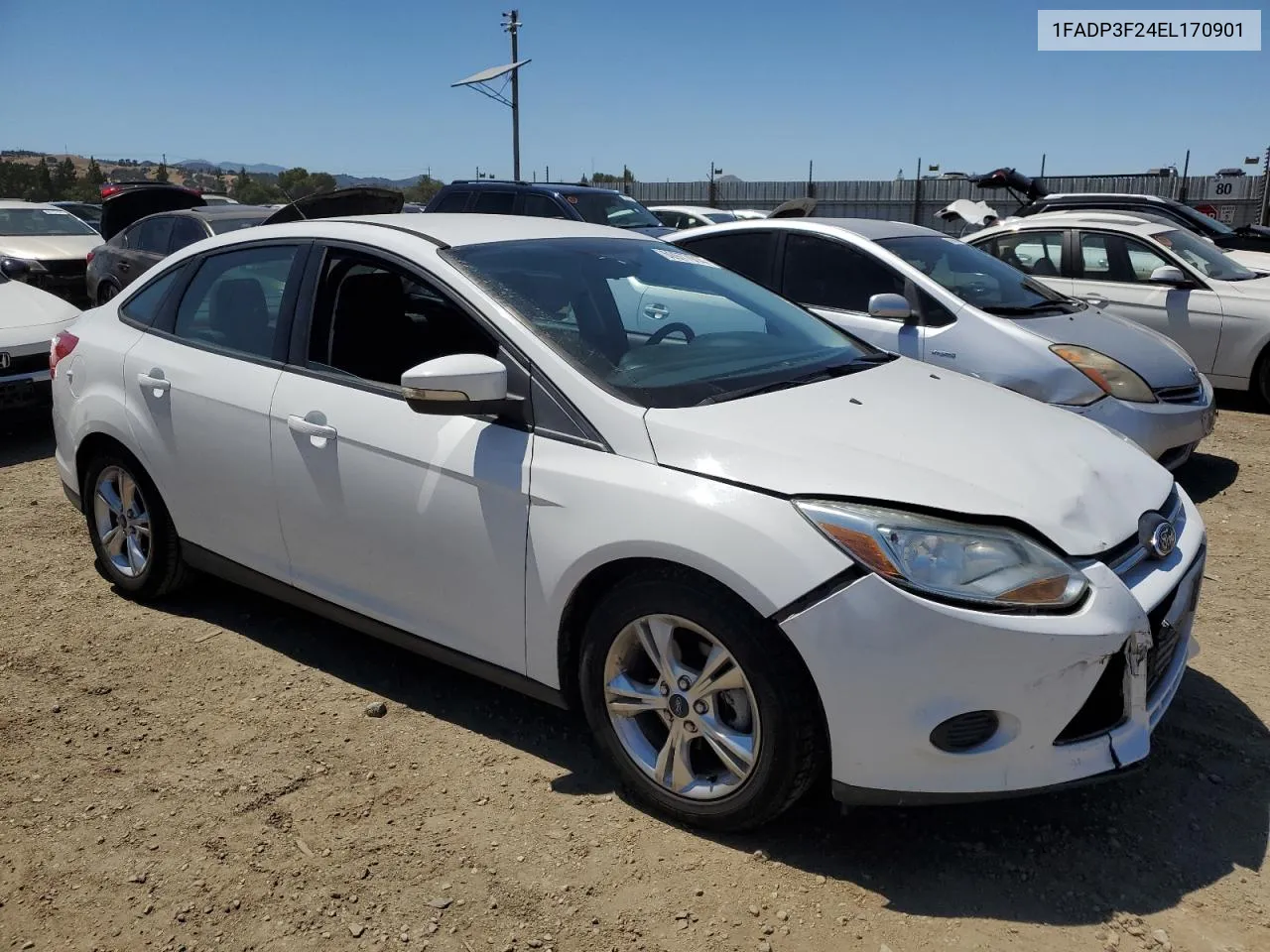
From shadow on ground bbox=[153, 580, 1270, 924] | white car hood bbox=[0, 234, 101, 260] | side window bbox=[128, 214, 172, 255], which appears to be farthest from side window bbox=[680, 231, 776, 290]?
white car hood bbox=[0, 234, 101, 260]

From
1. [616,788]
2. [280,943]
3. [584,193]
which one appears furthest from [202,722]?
[584,193]

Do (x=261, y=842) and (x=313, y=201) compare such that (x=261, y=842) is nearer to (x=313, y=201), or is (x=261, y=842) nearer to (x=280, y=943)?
(x=280, y=943)

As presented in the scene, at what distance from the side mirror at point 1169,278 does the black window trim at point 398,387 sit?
22.2 feet

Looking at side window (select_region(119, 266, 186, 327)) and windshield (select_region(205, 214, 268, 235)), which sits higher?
windshield (select_region(205, 214, 268, 235))

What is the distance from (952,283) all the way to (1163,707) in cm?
395

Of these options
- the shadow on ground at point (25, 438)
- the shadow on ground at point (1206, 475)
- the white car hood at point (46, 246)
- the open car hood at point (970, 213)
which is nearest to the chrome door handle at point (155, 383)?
the shadow on ground at point (25, 438)

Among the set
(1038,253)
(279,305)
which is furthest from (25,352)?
(1038,253)

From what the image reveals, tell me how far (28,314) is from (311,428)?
5434mm

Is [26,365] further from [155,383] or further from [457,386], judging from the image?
[457,386]

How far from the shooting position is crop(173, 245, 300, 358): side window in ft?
12.3

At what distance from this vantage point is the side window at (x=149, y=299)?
425 centimetres

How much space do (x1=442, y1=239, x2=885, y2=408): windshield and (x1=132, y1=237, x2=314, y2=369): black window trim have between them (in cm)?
69

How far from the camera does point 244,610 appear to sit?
4438mm

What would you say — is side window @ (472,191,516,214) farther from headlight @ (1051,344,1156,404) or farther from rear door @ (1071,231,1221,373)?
headlight @ (1051,344,1156,404)
